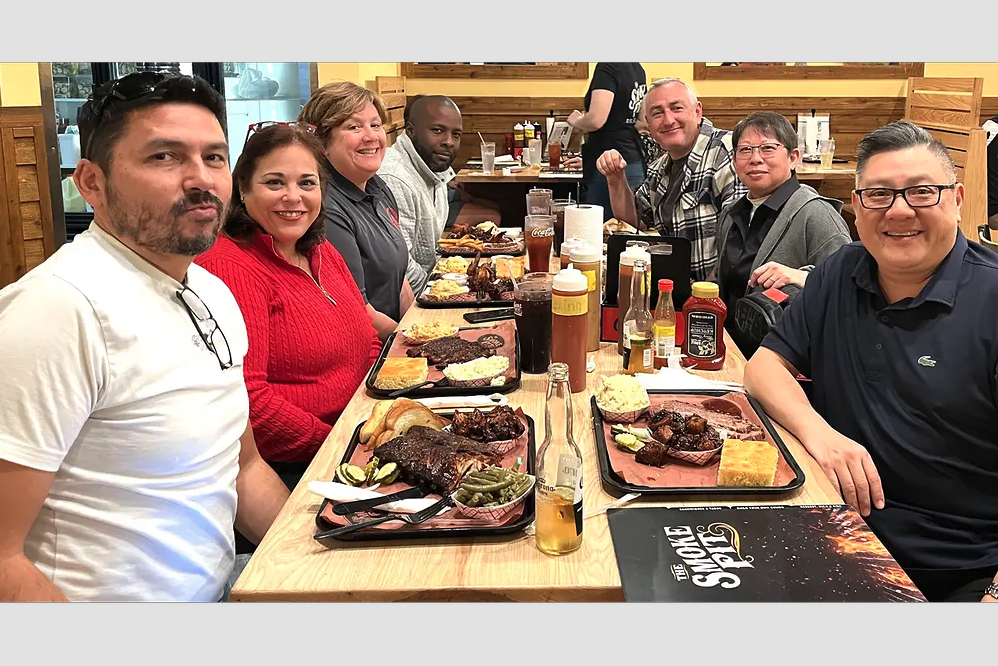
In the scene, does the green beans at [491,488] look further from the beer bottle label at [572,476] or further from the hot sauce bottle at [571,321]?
the hot sauce bottle at [571,321]

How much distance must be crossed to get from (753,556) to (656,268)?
1.30 m

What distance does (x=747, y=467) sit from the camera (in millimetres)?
1400

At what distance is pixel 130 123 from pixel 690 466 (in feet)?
3.80

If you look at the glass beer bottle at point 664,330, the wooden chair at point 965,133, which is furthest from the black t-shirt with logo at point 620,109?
the glass beer bottle at point 664,330

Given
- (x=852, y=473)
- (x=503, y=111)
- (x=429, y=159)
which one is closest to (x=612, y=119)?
(x=503, y=111)

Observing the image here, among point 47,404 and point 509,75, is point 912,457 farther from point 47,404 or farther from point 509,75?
point 509,75

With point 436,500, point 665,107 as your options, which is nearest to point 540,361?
point 436,500

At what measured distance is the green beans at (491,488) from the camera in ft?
4.33

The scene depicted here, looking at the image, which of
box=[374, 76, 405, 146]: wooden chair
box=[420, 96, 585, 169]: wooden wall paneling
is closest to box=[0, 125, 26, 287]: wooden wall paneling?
box=[374, 76, 405, 146]: wooden chair

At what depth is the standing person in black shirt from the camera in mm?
5898

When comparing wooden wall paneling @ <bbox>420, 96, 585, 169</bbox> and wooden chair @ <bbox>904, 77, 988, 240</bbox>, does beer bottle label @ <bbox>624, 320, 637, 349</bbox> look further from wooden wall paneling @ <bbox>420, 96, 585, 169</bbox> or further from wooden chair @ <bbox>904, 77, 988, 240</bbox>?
wooden wall paneling @ <bbox>420, 96, 585, 169</bbox>

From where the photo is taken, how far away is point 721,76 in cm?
744

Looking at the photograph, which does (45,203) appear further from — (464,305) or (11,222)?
(464,305)

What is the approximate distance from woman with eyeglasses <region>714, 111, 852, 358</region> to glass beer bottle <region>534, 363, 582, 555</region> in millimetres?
1338
